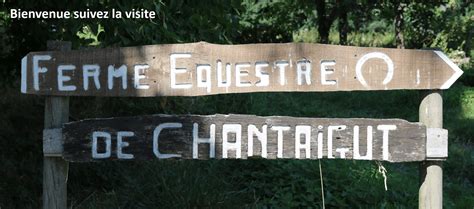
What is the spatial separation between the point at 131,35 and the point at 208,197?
1.20m

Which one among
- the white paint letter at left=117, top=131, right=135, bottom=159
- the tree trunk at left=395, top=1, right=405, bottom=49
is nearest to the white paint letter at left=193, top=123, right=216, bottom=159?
the white paint letter at left=117, top=131, right=135, bottom=159

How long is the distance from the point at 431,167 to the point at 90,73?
1808 mm

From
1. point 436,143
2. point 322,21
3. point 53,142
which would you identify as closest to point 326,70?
point 436,143

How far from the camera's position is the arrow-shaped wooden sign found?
10.6 feet

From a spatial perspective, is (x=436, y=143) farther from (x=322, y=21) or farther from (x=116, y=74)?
(x=322, y=21)

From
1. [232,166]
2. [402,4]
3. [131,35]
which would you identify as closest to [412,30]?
[402,4]

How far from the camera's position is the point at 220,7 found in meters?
4.64

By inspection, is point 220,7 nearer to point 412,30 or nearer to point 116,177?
point 116,177

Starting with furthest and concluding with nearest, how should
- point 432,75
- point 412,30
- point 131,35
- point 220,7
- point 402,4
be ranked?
1. point 412,30
2. point 402,4
3. point 220,7
4. point 131,35
5. point 432,75

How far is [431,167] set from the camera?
3326 millimetres

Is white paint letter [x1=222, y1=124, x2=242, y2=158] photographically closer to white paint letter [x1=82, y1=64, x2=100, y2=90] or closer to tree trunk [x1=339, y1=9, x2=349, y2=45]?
white paint letter [x1=82, y1=64, x2=100, y2=90]

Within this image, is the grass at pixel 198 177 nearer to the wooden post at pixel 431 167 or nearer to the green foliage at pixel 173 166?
the green foliage at pixel 173 166

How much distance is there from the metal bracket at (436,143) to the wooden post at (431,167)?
40 millimetres

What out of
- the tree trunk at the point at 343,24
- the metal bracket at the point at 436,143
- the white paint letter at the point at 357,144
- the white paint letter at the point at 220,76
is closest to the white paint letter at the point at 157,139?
the white paint letter at the point at 220,76
